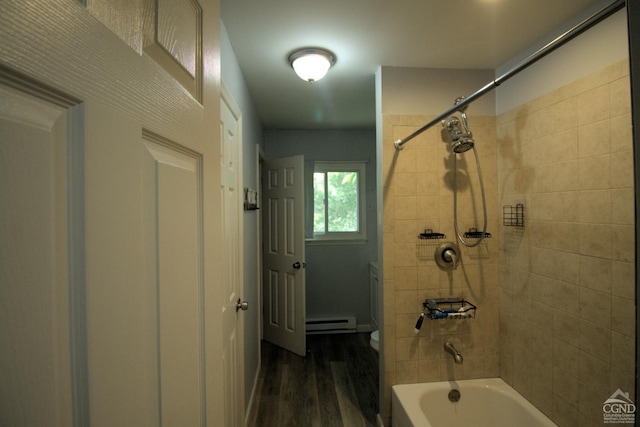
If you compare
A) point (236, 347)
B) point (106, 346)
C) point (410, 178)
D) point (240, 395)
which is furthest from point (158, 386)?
point (410, 178)

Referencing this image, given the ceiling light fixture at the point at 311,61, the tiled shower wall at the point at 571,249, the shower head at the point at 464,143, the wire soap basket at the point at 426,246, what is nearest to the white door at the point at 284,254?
the ceiling light fixture at the point at 311,61

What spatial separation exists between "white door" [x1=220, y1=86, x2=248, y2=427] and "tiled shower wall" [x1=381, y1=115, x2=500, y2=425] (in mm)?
919

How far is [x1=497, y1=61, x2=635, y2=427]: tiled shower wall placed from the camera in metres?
1.12

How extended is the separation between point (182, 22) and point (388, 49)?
140cm

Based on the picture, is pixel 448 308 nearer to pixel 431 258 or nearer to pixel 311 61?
pixel 431 258

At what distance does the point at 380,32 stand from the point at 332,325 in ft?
9.71

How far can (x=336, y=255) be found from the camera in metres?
3.36

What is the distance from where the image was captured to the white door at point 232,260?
1350 millimetres

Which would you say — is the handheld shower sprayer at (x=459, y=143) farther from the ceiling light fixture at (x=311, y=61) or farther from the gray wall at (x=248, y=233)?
the gray wall at (x=248, y=233)

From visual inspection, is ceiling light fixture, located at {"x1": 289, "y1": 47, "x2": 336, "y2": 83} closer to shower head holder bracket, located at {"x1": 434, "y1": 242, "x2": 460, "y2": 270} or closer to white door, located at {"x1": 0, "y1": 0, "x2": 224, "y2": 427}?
white door, located at {"x1": 0, "y1": 0, "x2": 224, "y2": 427}

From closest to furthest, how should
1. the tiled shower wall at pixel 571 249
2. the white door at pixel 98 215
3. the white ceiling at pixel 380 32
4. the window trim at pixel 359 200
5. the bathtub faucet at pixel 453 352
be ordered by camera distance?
the white door at pixel 98 215
the tiled shower wall at pixel 571 249
the white ceiling at pixel 380 32
the bathtub faucet at pixel 453 352
the window trim at pixel 359 200

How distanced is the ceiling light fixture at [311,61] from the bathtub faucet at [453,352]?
→ 6.22 feet

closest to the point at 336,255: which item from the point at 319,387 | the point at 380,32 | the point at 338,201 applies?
the point at 338,201

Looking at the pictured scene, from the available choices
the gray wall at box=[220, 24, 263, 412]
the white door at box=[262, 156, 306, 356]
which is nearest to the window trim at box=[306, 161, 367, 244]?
the white door at box=[262, 156, 306, 356]
